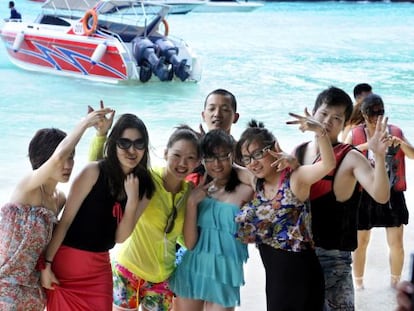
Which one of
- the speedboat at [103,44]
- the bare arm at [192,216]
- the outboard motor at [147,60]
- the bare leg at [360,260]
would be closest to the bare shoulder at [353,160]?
the bare arm at [192,216]

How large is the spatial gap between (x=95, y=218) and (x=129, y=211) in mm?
139

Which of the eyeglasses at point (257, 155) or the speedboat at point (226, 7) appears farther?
the speedboat at point (226, 7)

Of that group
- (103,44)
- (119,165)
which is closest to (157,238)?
(119,165)

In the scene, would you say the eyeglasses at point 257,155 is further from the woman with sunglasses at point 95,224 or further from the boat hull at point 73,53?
the boat hull at point 73,53

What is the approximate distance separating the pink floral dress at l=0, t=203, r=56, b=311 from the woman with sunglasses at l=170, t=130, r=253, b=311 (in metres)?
0.64

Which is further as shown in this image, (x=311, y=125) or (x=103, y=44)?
(x=103, y=44)

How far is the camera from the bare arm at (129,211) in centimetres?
279

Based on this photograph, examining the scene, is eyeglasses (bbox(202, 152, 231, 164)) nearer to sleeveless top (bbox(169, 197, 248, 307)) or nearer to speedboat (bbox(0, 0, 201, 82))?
sleeveless top (bbox(169, 197, 248, 307))

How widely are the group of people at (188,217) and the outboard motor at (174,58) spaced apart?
13428 millimetres

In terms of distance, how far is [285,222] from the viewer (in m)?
2.78

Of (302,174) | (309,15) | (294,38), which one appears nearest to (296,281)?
(302,174)

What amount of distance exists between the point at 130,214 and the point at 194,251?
1.32ft

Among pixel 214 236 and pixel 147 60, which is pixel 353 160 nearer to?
pixel 214 236

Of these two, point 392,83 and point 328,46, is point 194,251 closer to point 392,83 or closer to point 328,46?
point 392,83
